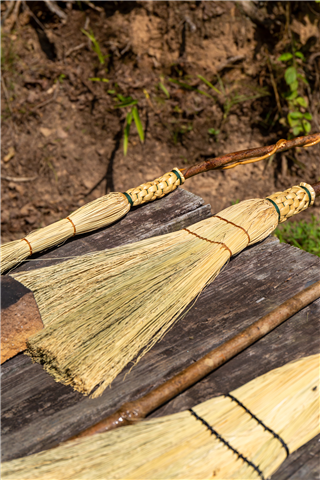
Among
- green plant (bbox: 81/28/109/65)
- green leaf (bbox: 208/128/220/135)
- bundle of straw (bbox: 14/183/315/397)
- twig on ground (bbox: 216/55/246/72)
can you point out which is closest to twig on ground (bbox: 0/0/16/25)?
green plant (bbox: 81/28/109/65)

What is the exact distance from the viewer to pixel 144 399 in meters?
1.13

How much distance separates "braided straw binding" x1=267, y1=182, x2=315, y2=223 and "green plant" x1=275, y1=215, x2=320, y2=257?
1.03 metres

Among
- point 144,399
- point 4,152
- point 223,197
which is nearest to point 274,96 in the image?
point 223,197

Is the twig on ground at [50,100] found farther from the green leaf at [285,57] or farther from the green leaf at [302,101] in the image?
the green leaf at [302,101]

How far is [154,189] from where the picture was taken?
1901mm

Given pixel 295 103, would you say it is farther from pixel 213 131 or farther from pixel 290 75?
pixel 213 131

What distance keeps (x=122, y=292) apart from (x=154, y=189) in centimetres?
60

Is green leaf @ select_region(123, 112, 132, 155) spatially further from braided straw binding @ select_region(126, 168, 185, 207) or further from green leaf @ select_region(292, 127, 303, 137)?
green leaf @ select_region(292, 127, 303, 137)

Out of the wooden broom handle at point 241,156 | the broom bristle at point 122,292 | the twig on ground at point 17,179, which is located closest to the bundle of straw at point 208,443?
the broom bristle at point 122,292

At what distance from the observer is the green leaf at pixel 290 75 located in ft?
10.6

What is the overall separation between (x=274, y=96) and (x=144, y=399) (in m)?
3.03

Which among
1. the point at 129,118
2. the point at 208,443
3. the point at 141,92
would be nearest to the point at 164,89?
the point at 141,92

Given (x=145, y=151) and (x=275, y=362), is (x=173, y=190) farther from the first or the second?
(x=145, y=151)

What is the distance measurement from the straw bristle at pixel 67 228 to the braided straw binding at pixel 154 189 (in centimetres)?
6
